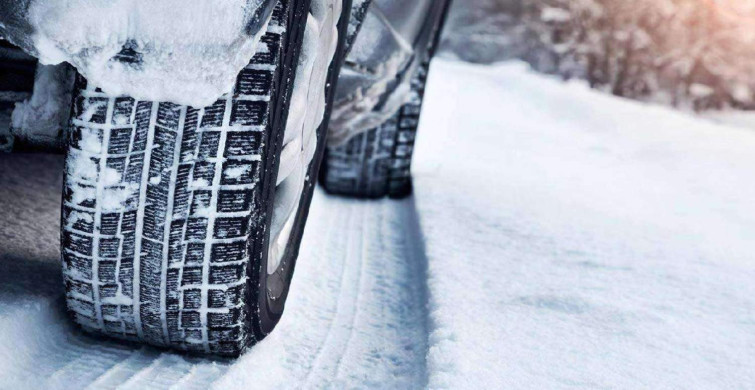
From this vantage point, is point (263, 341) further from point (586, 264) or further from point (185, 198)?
point (586, 264)

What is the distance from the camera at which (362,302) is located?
1.45 metres

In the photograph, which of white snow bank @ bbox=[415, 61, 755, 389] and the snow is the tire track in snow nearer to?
white snow bank @ bbox=[415, 61, 755, 389]

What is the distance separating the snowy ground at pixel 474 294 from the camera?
3.45 feet

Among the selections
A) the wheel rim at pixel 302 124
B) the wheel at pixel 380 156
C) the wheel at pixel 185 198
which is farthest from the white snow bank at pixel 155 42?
the wheel at pixel 380 156

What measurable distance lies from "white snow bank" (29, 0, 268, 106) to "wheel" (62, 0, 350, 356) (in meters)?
0.04

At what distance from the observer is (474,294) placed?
1.40 m

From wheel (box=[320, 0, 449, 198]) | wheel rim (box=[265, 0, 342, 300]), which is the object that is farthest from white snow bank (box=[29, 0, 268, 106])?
wheel (box=[320, 0, 449, 198])

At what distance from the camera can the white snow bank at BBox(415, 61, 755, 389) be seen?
3.72ft

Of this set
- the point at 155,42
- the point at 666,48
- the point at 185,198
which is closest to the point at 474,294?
the point at 185,198

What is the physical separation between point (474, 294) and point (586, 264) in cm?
40

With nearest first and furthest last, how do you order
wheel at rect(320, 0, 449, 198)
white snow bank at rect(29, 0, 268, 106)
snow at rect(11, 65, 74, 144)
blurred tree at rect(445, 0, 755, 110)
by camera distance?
white snow bank at rect(29, 0, 268, 106), snow at rect(11, 65, 74, 144), wheel at rect(320, 0, 449, 198), blurred tree at rect(445, 0, 755, 110)

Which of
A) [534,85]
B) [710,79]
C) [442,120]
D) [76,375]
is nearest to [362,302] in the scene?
[76,375]

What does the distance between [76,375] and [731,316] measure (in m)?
1.14

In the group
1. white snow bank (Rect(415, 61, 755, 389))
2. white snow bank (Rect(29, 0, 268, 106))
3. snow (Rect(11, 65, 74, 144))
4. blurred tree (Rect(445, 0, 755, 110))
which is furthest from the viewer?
blurred tree (Rect(445, 0, 755, 110))
